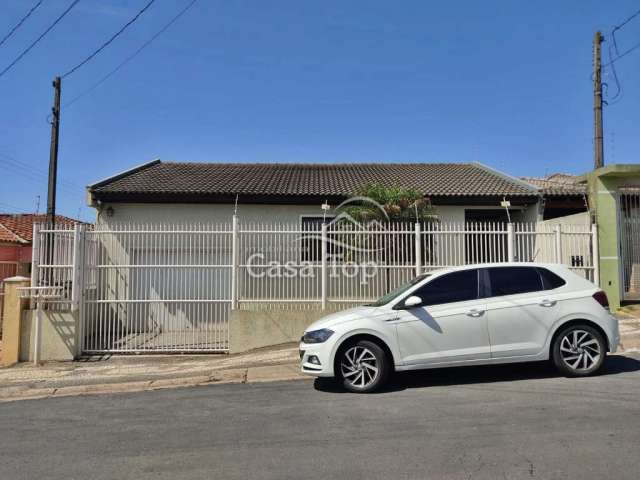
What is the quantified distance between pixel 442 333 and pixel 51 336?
23.7 feet

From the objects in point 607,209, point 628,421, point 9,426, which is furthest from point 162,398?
point 607,209

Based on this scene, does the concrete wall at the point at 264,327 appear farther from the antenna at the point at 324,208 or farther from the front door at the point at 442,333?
the front door at the point at 442,333

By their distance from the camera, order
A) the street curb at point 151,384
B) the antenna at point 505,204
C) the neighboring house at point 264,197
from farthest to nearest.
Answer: the neighboring house at point 264,197, the antenna at point 505,204, the street curb at point 151,384

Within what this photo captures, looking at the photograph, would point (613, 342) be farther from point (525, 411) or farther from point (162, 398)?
point (162, 398)

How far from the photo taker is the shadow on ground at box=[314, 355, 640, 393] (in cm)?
650

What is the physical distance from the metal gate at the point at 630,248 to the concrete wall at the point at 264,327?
23.7ft

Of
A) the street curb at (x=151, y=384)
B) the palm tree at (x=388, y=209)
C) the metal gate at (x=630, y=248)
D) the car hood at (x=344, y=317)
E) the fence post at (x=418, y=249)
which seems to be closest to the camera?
the car hood at (x=344, y=317)

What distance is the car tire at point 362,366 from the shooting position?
6.14m

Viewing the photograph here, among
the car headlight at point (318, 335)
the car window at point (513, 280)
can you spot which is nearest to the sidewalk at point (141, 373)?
the car headlight at point (318, 335)

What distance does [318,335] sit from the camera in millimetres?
6312

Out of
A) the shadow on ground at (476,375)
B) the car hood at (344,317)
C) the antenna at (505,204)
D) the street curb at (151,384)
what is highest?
the antenna at (505,204)

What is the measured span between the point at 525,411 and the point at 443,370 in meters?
2.10

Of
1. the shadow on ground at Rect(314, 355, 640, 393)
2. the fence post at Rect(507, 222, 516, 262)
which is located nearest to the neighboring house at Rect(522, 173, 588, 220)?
the fence post at Rect(507, 222, 516, 262)

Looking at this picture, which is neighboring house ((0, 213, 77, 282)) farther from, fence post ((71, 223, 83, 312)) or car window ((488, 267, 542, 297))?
car window ((488, 267, 542, 297))
